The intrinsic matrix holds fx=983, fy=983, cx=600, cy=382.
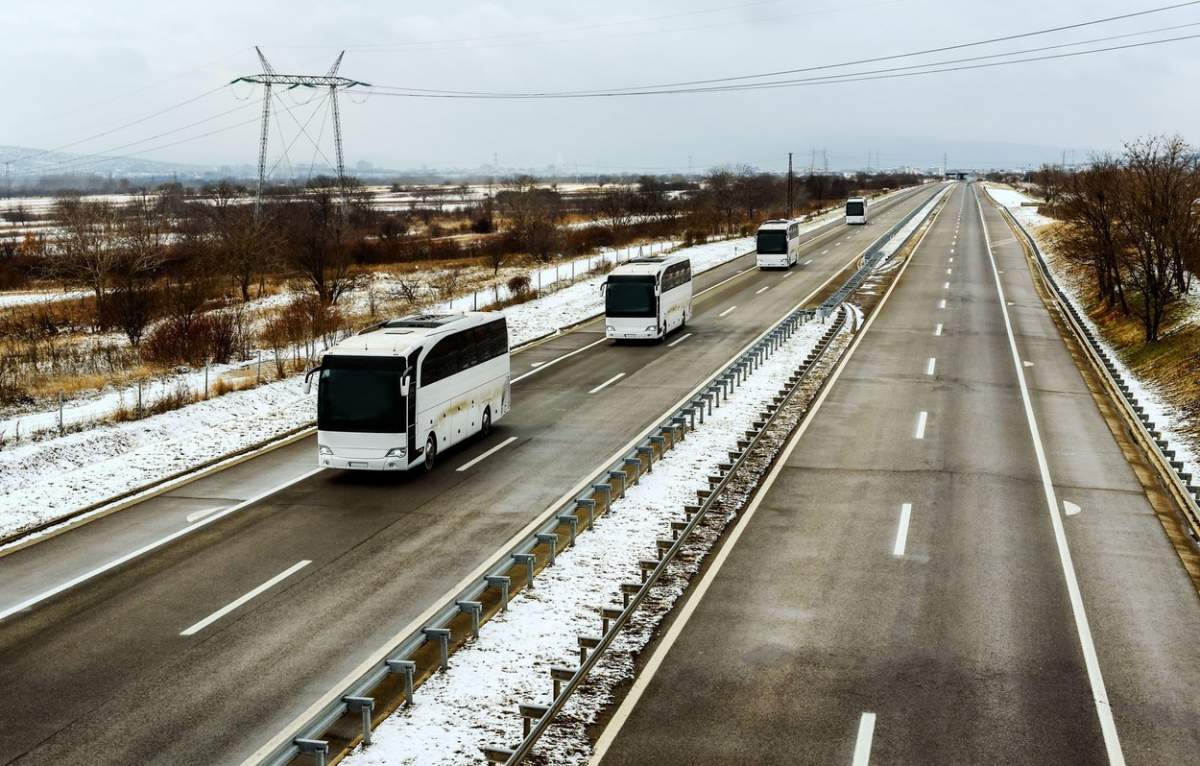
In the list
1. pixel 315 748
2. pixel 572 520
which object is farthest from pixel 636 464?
pixel 315 748

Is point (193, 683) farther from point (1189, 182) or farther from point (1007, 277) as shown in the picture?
point (1007, 277)

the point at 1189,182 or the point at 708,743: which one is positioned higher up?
the point at 1189,182

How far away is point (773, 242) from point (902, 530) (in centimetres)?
4610

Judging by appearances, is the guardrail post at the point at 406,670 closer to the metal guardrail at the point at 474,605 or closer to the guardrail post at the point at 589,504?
the metal guardrail at the point at 474,605

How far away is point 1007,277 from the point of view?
187 feet

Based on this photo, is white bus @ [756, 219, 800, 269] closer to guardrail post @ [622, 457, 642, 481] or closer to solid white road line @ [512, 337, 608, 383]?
solid white road line @ [512, 337, 608, 383]

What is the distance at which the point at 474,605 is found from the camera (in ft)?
A: 41.3

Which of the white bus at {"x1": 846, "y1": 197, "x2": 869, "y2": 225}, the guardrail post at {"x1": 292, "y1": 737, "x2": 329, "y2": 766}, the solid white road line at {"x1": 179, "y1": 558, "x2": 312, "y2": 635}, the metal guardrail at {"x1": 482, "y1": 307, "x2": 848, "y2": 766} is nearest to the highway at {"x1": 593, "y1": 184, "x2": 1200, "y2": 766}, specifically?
the metal guardrail at {"x1": 482, "y1": 307, "x2": 848, "y2": 766}

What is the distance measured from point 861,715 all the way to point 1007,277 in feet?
169

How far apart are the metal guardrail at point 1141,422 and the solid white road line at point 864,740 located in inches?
376

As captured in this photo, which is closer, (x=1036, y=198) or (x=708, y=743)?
(x=708, y=743)

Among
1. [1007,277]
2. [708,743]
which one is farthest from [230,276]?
[708,743]

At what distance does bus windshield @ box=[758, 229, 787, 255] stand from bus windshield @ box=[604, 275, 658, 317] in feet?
84.7

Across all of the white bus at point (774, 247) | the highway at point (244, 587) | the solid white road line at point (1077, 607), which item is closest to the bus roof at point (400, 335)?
the highway at point (244, 587)
